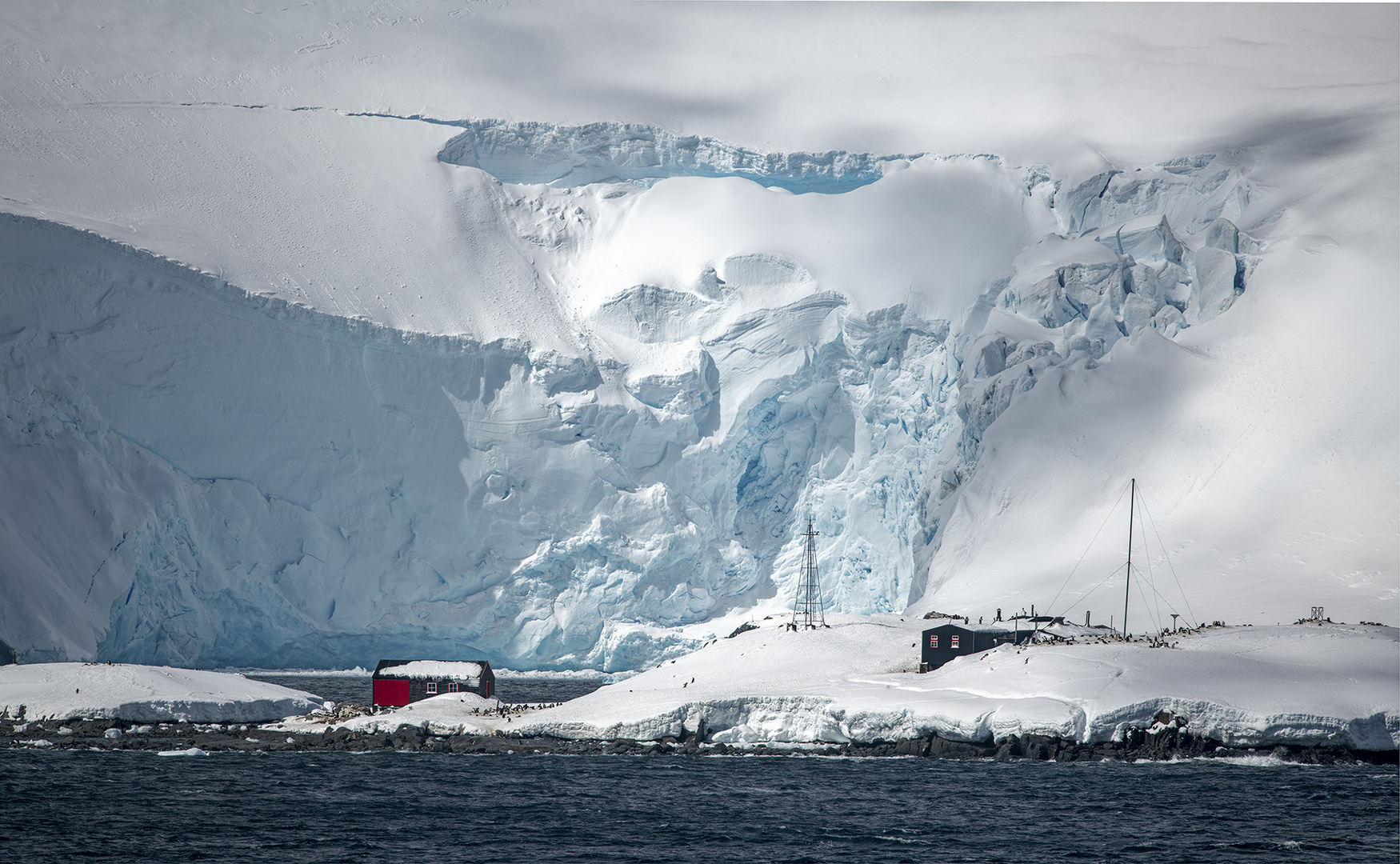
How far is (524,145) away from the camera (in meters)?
94.7

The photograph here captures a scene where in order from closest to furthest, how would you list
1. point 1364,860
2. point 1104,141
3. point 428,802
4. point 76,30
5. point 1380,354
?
point 1364,860
point 428,802
point 1380,354
point 76,30
point 1104,141

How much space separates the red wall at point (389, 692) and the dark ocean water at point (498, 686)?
6.50 meters

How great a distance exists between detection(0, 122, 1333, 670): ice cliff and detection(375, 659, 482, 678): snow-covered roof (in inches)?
656

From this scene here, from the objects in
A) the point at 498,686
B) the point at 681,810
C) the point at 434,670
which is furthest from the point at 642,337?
the point at 681,810

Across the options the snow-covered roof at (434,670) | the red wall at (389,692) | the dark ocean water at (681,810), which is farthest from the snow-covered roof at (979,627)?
the red wall at (389,692)

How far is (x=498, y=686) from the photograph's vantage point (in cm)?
7169

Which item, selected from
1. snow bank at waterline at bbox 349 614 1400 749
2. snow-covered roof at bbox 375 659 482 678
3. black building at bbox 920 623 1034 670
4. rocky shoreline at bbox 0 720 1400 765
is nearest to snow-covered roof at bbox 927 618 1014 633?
black building at bbox 920 623 1034 670

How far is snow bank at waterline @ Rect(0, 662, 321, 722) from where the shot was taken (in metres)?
47.9

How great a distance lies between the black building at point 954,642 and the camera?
165 ft

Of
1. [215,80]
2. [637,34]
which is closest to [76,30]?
[215,80]

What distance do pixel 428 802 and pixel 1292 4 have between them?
80661mm

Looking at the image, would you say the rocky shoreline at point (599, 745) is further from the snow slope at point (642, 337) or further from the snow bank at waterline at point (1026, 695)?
the snow slope at point (642, 337)

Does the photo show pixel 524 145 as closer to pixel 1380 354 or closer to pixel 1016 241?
pixel 1016 241

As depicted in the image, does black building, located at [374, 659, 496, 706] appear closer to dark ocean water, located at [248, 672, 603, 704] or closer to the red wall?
the red wall
